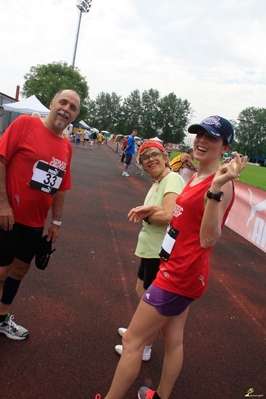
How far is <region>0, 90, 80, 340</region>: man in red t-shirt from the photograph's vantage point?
8.31 ft

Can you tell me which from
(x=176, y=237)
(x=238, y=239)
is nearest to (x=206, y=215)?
(x=176, y=237)

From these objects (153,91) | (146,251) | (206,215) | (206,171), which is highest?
(153,91)

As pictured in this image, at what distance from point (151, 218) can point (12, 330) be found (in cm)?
168

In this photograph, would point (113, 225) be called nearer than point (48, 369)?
No

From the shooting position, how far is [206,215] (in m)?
1.72

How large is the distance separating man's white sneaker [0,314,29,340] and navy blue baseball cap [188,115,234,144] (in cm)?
241

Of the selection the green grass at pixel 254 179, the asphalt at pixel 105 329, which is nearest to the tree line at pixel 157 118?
the green grass at pixel 254 179

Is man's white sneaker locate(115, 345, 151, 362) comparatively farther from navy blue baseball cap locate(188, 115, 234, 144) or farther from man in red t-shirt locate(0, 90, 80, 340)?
navy blue baseball cap locate(188, 115, 234, 144)

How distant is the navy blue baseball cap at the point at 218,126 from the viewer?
71.8 inches

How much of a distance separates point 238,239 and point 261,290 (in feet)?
9.65

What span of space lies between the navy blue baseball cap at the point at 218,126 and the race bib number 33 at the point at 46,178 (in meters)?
1.33

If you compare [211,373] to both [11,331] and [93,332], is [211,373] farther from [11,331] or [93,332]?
[11,331]

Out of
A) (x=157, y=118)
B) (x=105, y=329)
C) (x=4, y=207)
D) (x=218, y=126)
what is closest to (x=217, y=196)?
(x=218, y=126)

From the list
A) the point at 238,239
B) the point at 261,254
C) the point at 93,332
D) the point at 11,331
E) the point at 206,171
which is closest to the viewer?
the point at 206,171
